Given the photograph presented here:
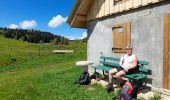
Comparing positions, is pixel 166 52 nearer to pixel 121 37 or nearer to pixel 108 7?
pixel 121 37

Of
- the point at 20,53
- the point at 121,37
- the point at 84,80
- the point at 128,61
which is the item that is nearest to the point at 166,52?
the point at 128,61

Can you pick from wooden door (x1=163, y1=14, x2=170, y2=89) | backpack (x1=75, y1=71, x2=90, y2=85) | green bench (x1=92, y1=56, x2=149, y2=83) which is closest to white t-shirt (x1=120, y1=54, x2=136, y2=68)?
green bench (x1=92, y1=56, x2=149, y2=83)

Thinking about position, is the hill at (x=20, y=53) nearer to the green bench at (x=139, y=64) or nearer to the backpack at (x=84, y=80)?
the green bench at (x=139, y=64)

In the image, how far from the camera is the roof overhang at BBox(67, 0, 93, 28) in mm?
12541

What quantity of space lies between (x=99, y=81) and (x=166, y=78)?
3.44 m

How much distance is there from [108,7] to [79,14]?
2.07 metres

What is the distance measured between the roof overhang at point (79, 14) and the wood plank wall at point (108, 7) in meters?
0.29

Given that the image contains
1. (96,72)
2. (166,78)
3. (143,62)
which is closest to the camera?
Answer: (166,78)

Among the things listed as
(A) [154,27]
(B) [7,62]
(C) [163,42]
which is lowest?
(B) [7,62]

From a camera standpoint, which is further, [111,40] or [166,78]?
[111,40]

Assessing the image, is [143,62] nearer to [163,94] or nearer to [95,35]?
[163,94]

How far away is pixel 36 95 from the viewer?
30.5 ft

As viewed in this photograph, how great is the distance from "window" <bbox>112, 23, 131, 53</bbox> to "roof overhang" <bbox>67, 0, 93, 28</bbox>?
2439 mm

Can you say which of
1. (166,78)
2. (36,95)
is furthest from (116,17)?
(36,95)
